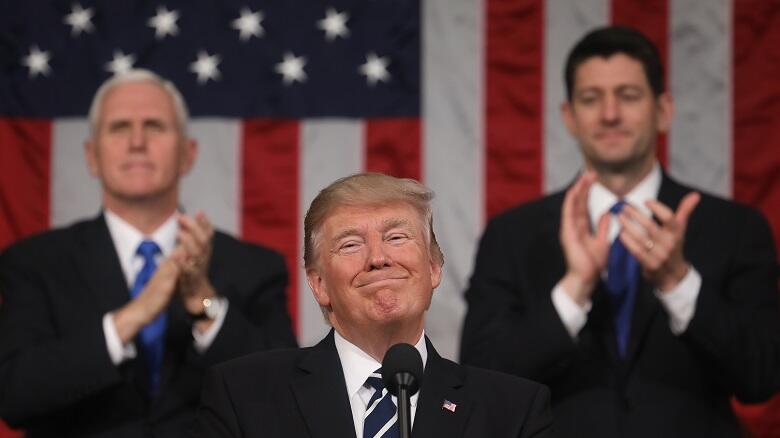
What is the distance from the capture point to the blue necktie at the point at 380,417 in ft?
8.87

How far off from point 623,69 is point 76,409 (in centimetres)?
176

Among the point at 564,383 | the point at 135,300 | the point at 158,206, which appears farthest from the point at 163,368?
the point at 564,383

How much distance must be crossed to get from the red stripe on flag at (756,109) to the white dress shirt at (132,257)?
197 centimetres

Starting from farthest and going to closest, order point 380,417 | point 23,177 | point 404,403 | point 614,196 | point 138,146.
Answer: point 23,177 → point 138,146 → point 614,196 → point 380,417 → point 404,403

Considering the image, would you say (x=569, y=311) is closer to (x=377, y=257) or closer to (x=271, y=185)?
(x=377, y=257)

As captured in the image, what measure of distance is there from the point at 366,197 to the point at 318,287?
22 centimetres

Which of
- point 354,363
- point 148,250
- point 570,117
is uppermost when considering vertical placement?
point 570,117

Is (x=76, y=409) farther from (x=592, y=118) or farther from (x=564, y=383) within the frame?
(x=592, y=118)

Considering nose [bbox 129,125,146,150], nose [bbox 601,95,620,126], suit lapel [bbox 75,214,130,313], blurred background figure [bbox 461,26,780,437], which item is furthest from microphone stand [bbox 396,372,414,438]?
nose [bbox 129,125,146,150]

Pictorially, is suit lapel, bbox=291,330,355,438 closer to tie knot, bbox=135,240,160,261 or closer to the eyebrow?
the eyebrow

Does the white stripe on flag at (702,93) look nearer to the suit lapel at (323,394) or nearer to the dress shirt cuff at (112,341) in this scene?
the dress shirt cuff at (112,341)

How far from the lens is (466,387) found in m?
2.84

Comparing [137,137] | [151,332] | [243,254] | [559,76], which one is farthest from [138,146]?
[559,76]

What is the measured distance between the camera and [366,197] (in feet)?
9.47
